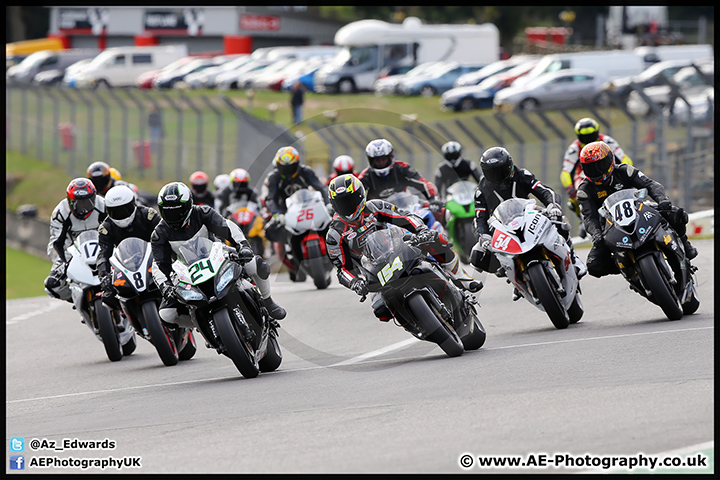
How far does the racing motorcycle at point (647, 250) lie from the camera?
945cm

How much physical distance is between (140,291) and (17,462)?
3.48m

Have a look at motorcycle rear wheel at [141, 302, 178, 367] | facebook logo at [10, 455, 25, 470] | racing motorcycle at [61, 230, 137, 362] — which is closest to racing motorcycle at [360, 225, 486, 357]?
motorcycle rear wheel at [141, 302, 178, 367]

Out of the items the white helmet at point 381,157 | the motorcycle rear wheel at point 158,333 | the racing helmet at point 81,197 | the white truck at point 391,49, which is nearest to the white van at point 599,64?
the white truck at point 391,49

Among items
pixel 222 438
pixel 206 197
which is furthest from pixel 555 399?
pixel 206 197

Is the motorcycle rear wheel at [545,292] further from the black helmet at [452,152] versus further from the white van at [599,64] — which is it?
the white van at [599,64]

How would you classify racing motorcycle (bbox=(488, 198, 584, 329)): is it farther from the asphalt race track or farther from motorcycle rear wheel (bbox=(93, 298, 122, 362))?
motorcycle rear wheel (bbox=(93, 298, 122, 362))

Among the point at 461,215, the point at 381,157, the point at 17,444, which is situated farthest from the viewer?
the point at 461,215

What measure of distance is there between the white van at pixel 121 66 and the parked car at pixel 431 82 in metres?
17.6

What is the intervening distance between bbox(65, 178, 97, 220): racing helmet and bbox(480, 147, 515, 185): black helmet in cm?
399

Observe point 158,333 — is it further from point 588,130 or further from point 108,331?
point 588,130

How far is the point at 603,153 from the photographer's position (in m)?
9.96

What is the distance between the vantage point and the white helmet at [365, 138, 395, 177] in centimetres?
1316

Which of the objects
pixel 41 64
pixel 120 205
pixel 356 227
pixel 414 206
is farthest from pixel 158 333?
pixel 41 64

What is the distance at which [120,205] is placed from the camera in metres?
10.3
